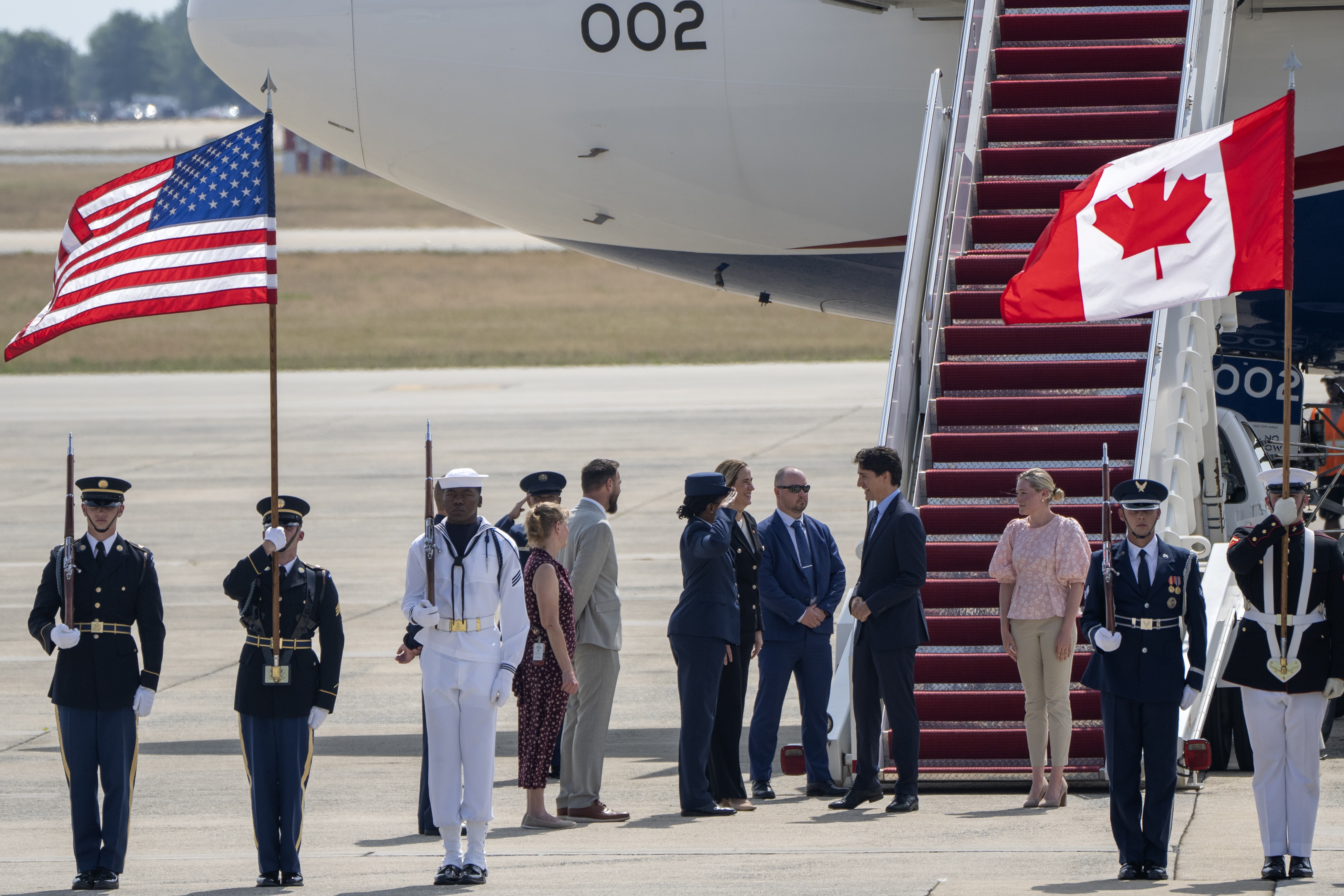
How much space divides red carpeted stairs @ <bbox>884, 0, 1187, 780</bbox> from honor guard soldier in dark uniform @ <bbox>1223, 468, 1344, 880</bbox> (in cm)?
194

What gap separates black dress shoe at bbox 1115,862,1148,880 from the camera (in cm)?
764

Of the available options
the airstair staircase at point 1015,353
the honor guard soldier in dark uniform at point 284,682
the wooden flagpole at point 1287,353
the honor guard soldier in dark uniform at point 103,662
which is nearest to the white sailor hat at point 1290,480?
the wooden flagpole at point 1287,353

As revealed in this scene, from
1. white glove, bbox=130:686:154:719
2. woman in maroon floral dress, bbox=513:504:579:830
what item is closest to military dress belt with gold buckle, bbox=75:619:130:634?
white glove, bbox=130:686:154:719

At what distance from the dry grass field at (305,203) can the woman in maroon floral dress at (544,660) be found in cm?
8236

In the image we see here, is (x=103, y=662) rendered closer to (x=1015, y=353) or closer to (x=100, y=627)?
(x=100, y=627)

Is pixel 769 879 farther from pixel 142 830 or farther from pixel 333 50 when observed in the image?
pixel 333 50

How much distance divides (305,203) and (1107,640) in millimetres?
99072

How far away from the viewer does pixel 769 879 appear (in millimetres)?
7695

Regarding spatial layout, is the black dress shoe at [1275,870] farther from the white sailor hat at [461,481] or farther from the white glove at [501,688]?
the white sailor hat at [461,481]

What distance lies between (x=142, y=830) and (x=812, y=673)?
3.69 m

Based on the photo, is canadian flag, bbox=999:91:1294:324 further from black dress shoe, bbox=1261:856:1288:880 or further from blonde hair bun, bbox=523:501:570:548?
black dress shoe, bbox=1261:856:1288:880

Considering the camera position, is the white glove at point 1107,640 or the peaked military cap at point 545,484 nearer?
the white glove at point 1107,640

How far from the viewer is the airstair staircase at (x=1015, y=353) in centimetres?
1024

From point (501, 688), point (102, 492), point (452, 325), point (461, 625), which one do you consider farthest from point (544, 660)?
point (452, 325)
